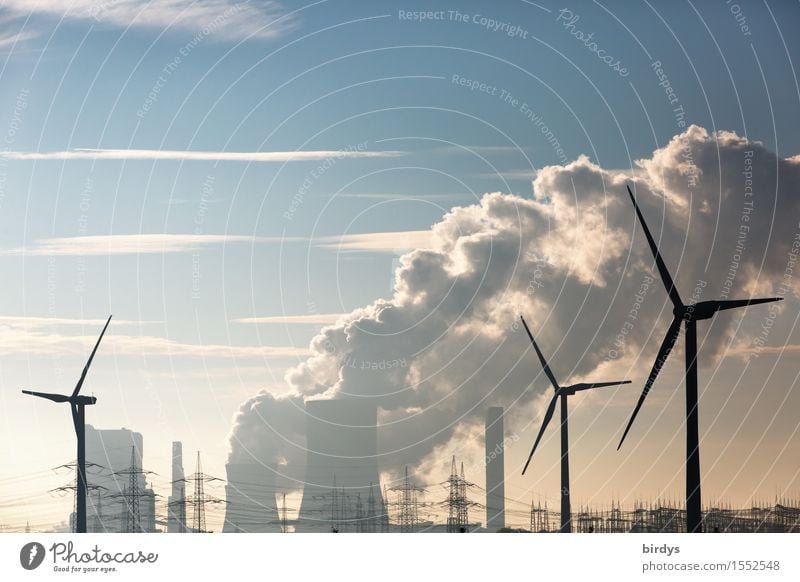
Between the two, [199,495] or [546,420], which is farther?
[199,495]

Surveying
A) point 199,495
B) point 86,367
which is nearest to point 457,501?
point 199,495

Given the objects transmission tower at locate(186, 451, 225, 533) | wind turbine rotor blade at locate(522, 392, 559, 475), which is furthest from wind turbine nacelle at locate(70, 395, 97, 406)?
transmission tower at locate(186, 451, 225, 533)

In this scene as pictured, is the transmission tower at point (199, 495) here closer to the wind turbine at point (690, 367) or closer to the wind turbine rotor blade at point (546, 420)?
the wind turbine rotor blade at point (546, 420)
